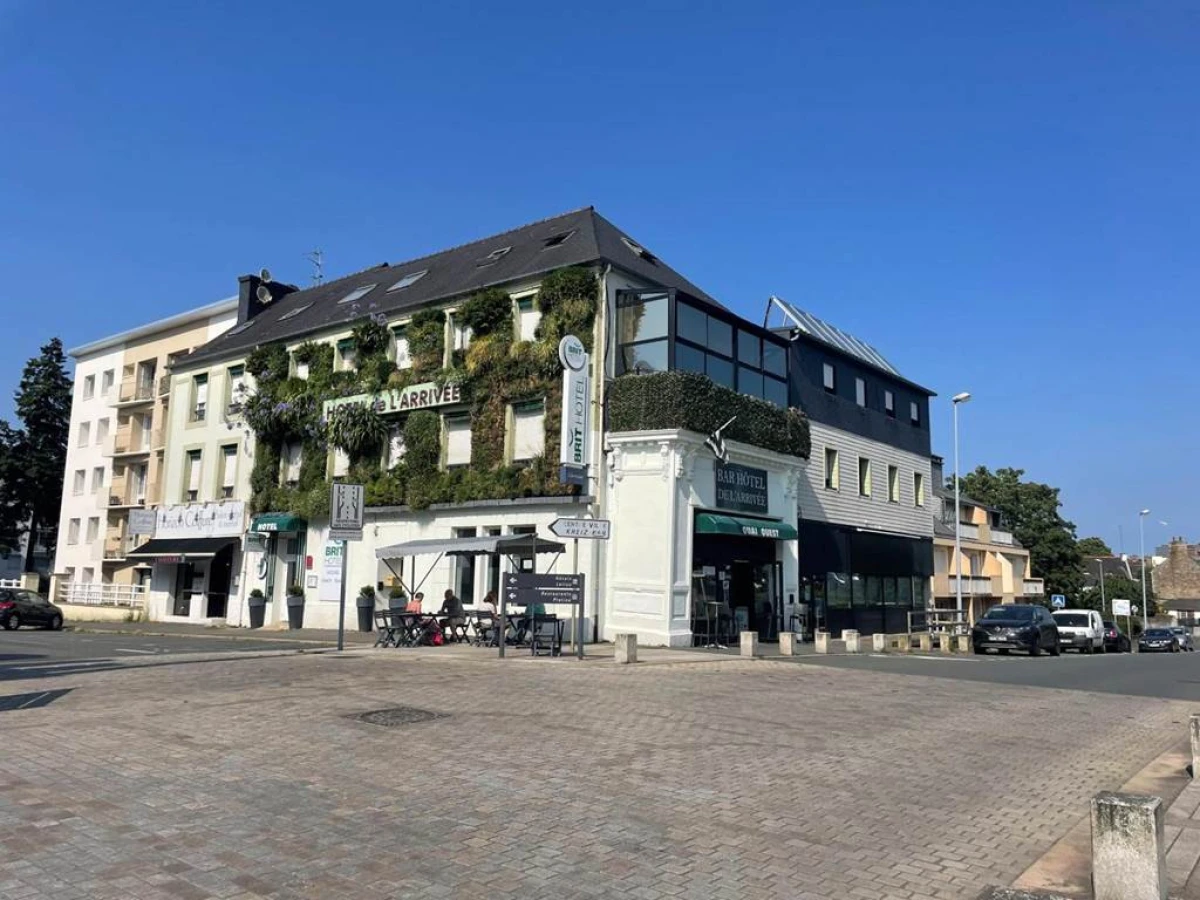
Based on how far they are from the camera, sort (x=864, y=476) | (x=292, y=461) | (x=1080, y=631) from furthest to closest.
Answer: (x=864, y=476)
(x=1080, y=631)
(x=292, y=461)

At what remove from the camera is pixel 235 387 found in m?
34.4

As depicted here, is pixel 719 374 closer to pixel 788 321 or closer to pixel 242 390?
pixel 788 321

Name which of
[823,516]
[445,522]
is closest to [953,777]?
[445,522]

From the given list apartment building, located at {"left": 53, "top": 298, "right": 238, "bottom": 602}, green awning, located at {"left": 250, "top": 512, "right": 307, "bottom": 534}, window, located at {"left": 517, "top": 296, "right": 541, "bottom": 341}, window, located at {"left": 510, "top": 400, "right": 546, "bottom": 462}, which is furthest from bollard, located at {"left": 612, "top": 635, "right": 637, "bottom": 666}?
apartment building, located at {"left": 53, "top": 298, "right": 238, "bottom": 602}

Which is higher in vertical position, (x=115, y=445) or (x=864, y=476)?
(x=115, y=445)

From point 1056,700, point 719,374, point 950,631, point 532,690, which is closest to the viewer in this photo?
point 532,690

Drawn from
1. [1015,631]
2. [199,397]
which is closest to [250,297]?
[199,397]

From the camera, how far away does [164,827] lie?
5863mm

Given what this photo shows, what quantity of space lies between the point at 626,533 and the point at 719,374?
18.4ft

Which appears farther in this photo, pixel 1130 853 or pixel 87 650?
pixel 87 650

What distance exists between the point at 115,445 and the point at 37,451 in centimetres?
1156

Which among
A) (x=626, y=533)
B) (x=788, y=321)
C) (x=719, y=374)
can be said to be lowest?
(x=626, y=533)

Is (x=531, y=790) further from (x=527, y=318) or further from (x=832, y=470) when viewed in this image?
(x=832, y=470)

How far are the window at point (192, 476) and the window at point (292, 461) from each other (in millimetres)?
5440
